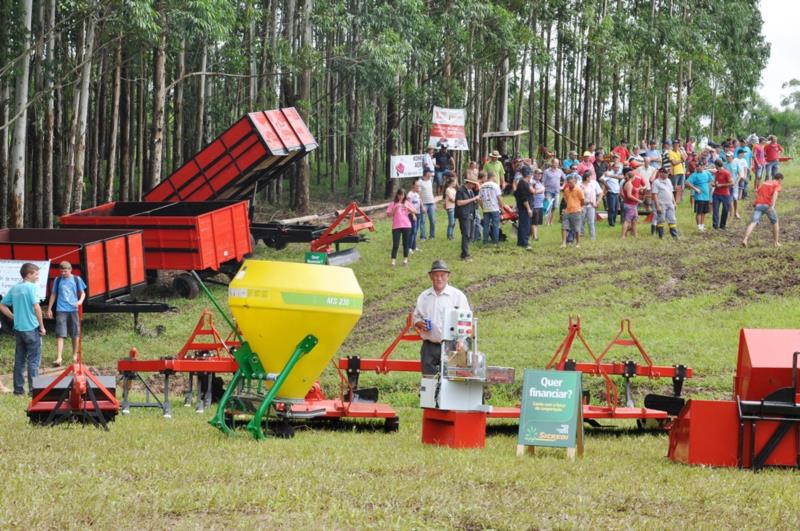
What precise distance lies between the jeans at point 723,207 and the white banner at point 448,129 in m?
11.9

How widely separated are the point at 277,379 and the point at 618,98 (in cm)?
5909

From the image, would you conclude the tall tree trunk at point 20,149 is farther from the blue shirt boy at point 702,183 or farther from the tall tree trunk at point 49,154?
the blue shirt boy at point 702,183

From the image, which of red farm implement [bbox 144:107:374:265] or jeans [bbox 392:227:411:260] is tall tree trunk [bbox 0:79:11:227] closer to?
red farm implement [bbox 144:107:374:265]

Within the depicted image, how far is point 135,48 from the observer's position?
36562 mm

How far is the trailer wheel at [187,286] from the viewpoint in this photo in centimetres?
2717

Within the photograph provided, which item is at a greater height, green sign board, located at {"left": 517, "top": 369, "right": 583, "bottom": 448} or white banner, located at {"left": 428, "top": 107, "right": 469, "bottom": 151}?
white banner, located at {"left": 428, "top": 107, "right": 469, "bottom": 151}

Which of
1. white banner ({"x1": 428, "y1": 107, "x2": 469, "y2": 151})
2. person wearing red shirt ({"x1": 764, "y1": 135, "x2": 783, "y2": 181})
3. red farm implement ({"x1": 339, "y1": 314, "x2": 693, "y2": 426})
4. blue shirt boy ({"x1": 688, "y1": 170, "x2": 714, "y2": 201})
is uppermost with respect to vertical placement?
white banner ({"x1": 428, "y1": 107, "x2": 469, "y2": 151})

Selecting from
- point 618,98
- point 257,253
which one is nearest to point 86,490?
point 257,253

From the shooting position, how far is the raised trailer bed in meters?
25.5

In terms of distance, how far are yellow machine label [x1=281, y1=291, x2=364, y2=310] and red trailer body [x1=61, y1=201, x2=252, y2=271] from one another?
12.8 meters

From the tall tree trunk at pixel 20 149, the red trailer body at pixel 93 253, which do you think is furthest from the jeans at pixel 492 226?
the tall tree trunk at pixel 20 149

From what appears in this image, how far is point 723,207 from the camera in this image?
32125 millimetres

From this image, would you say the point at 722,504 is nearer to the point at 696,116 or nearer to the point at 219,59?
the point at 219,59

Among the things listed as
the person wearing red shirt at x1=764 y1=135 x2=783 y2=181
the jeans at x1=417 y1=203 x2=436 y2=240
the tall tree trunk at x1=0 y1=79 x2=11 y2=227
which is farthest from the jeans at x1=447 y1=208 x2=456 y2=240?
the person wearing red shirt at x1=764 y1=135 x2=783 y2=181
